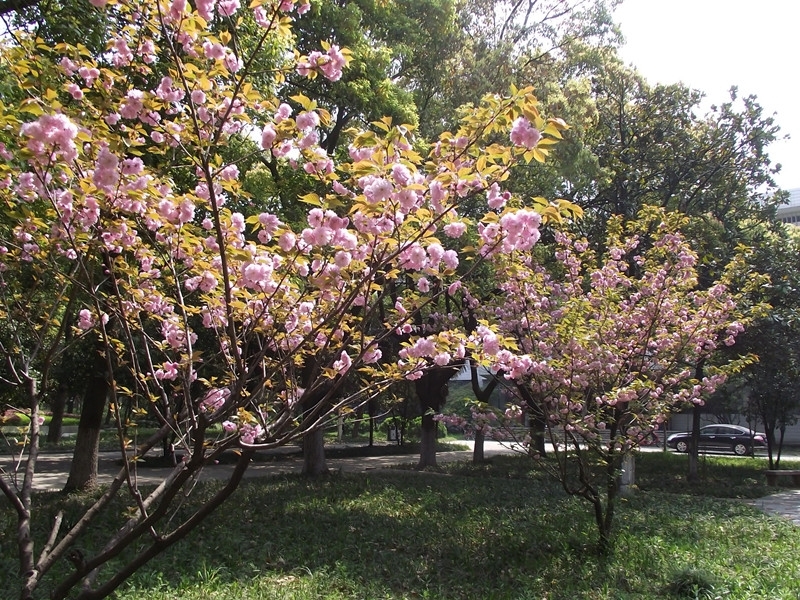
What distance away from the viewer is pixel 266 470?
512 inches

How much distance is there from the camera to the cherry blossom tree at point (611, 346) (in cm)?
514

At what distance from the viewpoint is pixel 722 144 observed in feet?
37.7

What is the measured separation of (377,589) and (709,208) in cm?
1050

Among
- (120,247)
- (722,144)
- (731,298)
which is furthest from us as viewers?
(722,144)

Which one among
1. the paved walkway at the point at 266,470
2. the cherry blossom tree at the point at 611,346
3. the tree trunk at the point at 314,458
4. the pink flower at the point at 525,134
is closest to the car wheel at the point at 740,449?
the paved walkway at the point at 266,470

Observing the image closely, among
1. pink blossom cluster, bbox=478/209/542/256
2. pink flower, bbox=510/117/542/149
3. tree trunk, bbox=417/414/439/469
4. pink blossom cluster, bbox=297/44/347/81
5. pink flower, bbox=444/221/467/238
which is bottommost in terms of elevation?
tree trunk, bbox=417/414/439/469

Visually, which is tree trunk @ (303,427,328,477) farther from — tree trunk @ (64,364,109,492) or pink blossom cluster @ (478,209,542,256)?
pink blossom cluster @ (478,209,542,256)

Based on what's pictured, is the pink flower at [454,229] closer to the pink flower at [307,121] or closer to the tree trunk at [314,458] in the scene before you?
the pink flower at [307,121]

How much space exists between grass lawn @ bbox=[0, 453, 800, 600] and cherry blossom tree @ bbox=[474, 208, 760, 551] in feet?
2.34

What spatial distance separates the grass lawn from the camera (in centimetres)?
436

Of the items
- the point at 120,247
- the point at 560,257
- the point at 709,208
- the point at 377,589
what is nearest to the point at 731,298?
the point at 560,257

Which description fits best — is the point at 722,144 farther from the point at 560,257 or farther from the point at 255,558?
the point at 255,558

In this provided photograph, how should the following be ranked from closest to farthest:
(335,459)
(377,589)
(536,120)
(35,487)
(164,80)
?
(536,120) → (164,80) → (377,589) → (35,487) → (335,459)

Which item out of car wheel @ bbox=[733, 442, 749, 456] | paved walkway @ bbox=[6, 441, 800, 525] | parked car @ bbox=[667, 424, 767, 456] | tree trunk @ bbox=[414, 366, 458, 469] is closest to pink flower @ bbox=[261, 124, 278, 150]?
paved walkway @ bbox=[6, 441, 800, 525]
